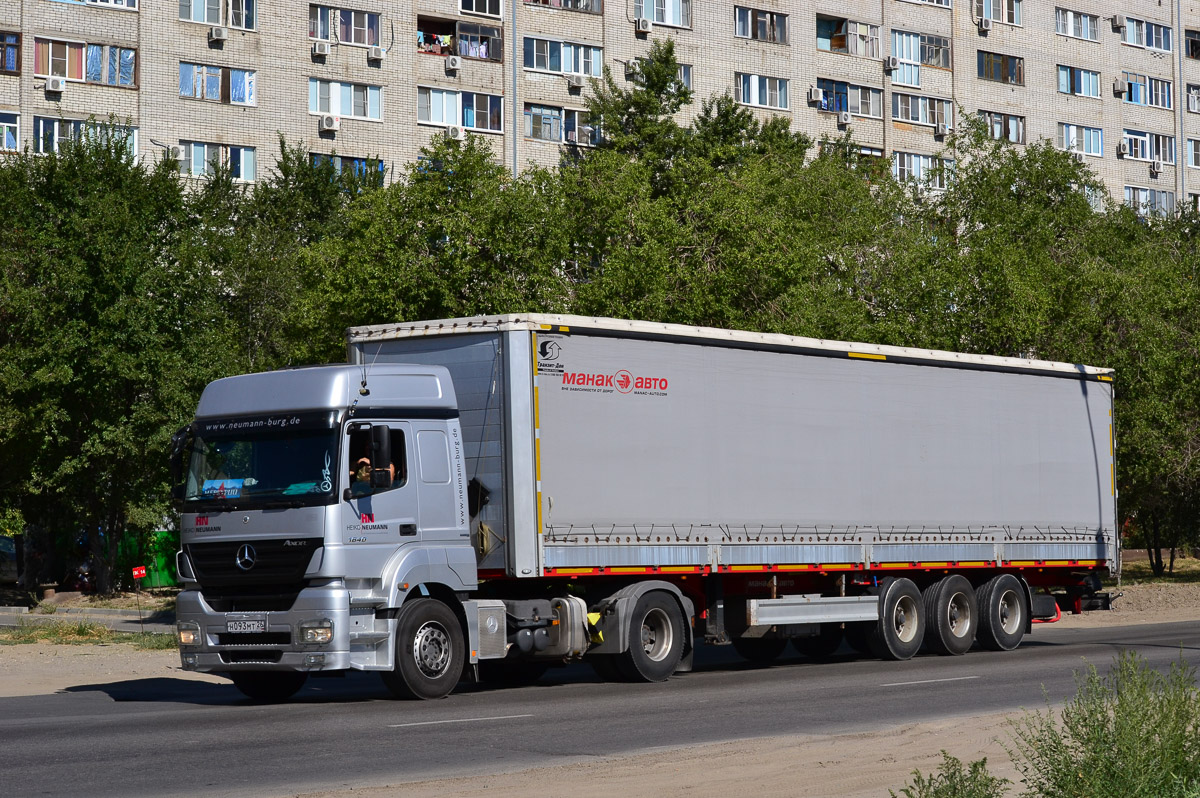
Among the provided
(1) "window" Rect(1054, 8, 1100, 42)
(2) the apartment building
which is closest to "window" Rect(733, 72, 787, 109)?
(2) the apartment building

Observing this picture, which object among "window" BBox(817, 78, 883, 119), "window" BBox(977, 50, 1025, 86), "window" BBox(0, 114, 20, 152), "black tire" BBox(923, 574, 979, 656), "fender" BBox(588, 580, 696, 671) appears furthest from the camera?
"window" BBox(977, 50, 1025, 86)

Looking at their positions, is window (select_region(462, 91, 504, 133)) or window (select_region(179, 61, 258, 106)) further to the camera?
window (select_region(462, 91, 504, 133))

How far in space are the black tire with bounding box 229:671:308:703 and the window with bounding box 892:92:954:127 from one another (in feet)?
171

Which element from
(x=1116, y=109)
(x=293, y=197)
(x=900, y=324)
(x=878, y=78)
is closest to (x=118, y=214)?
(x=293, y=197)

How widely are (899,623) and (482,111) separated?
3738 centimetres

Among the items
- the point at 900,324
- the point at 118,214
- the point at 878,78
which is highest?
the point at 878,78

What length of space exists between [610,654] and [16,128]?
36.7 meters

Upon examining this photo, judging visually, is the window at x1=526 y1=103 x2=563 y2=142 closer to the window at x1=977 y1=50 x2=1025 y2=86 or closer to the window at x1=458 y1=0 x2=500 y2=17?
the window at x1=458 y1=0 x2=500 y2=17

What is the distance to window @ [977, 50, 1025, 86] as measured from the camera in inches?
2657

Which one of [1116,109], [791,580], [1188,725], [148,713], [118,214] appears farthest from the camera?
[1116,109]

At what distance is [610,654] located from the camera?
17312mm

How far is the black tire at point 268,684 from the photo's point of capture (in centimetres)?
1658

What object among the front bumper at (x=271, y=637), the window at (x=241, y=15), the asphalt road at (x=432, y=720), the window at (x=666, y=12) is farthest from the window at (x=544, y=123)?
the front bumper at (x=271, y=637)

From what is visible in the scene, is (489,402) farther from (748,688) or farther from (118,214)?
(118,214)
